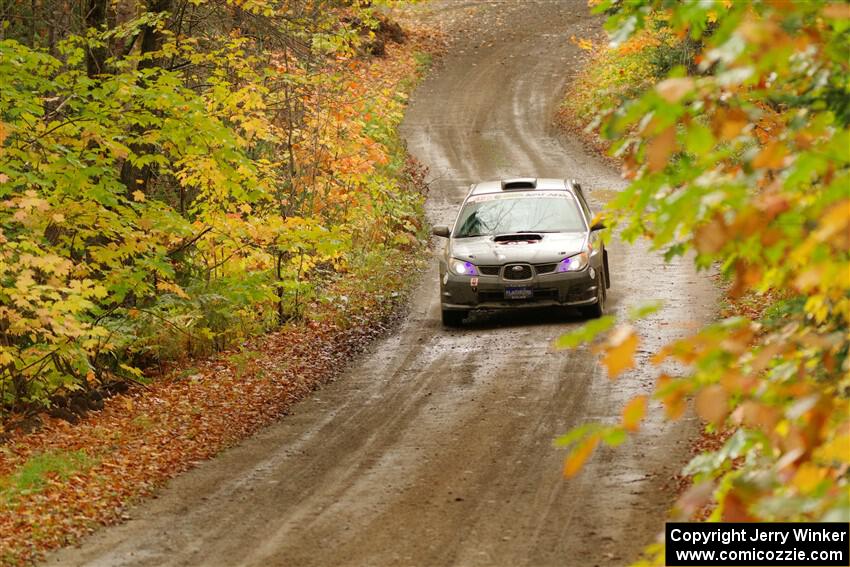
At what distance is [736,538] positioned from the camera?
4.48 metres

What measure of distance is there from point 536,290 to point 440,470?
5.54 metres

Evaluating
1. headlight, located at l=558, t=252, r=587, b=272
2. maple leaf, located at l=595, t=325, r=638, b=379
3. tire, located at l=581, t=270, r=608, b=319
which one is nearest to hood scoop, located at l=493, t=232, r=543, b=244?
headlight, located at l=558, t=252, r=587, b=272

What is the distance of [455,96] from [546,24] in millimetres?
11800

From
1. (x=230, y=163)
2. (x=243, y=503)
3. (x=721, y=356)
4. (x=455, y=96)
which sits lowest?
(x=243, y=503)

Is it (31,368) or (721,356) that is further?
(31,368)

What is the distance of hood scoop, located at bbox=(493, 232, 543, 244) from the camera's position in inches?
578

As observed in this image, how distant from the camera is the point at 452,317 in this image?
49.2 feet

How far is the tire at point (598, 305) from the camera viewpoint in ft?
47.2

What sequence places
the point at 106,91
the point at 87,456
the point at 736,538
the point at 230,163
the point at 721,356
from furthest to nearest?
the point at 230,163
the point at 106,91
the point at 87,456
the point at 736,538
the point at 721,356

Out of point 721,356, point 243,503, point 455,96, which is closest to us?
point 721,356

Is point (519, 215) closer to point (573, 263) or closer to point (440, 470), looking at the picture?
point (573, 263)

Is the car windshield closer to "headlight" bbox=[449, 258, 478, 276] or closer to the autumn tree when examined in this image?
"headlight" bbox=[449, 258, 478, 276]

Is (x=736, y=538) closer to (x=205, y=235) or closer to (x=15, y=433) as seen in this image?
(x=15, y=433)

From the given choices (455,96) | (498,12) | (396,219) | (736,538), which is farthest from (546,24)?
(736,538)
